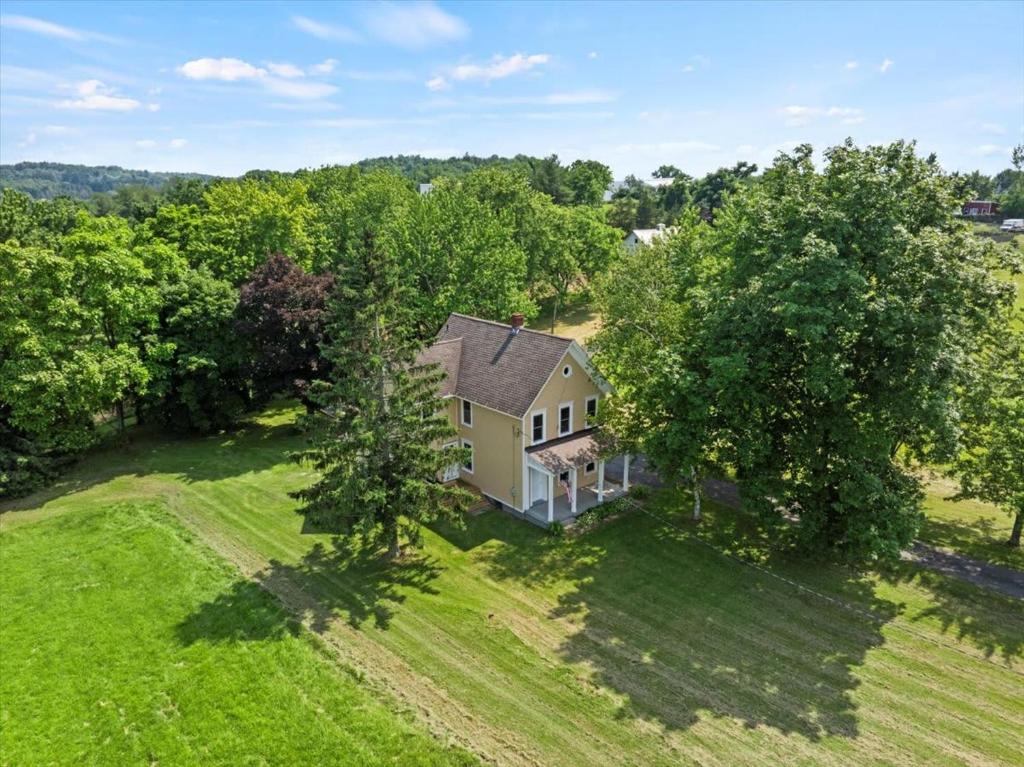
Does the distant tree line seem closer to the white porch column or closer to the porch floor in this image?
the white porch column

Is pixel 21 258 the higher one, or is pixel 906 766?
pixel 21 258

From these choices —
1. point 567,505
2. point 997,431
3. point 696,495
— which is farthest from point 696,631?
point 997,431

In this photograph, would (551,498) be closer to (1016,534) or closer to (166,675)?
(166,675)

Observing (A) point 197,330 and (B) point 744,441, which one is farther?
(A) point 197,330

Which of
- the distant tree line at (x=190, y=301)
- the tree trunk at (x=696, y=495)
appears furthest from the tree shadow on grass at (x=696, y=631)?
the distant tree line at (x=190, y=301)

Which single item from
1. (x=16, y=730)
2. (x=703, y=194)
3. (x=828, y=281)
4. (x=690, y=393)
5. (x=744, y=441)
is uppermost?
(x=703, y=194)

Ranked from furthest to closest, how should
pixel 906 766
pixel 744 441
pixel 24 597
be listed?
pixel 744 441
pixel 24 597
pixel 906 766

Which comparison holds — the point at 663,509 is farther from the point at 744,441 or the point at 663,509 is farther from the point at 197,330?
the point at 197,330

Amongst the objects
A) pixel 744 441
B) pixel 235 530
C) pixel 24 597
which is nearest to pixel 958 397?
pixel 744 441
